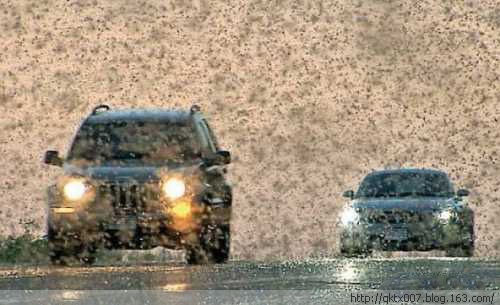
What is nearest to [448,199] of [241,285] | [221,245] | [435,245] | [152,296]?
[435,245]

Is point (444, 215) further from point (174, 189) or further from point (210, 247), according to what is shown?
point (174, 189)

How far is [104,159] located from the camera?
23844mm

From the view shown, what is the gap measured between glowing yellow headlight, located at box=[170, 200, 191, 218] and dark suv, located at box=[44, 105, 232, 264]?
1cm

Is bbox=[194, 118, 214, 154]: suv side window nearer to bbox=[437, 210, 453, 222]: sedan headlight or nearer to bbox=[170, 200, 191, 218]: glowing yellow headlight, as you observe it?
bbox=[170, 200, 191, 218]: glowing yellow headlight

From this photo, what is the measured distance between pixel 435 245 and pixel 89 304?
15.0 meters

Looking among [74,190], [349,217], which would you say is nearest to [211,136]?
[74,190]

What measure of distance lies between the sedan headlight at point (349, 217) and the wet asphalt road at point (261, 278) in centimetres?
613

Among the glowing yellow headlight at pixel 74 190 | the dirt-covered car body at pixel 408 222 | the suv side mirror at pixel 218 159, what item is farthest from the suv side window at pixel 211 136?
the dirt-covered car body at pixel 408 222

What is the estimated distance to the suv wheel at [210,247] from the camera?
77.0 ft

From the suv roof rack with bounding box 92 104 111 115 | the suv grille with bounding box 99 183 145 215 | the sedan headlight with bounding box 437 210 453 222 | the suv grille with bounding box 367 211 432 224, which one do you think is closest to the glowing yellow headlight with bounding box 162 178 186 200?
A: the suv grille with bounding box 99 183 145 215

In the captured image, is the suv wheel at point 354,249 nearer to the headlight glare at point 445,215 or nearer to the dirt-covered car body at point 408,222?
the dirt-covered car body at point 408,222

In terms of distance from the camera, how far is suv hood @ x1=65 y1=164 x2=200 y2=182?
76.9 feet

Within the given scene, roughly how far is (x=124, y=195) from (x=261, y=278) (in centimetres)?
495

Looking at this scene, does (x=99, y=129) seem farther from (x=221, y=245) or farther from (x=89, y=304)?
(x=89, y=304)
